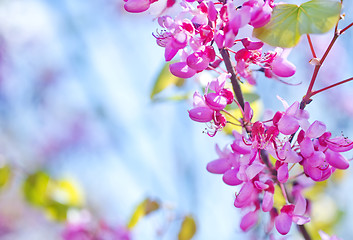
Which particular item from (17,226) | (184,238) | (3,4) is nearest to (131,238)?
(184,238)

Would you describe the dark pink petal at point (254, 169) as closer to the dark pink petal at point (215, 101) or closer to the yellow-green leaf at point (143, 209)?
the dark pink petal at point (215, 101)

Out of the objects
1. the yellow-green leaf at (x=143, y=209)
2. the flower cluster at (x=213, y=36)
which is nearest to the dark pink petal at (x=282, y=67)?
the flower cluster at (x=213, y=36)

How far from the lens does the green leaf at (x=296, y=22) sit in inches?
32.2

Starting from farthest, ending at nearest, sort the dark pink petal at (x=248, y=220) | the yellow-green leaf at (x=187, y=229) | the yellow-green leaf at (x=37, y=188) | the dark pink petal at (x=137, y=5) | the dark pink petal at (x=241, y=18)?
the yellow-green leaf at (x=37, y=188), the yellow-green leaf at (x=187, y=229), the dark pink petal at (x=248, y=220), the dark pink petal at (x=137, y=5), the dark pink petal at (x=241, y=18)

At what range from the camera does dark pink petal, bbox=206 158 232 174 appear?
962mm

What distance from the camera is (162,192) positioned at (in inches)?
112

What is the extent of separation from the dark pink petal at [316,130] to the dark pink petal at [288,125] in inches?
1.3

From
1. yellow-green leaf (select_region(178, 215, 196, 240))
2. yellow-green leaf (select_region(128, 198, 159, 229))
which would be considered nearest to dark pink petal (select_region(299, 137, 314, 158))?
yellow-green leaf (select_region(178, 215, 196, 240))

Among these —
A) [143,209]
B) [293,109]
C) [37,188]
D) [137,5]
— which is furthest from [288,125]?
[37,188]

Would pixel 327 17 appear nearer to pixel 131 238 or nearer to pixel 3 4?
pixel 131 238

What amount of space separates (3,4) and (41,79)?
2.93 ft

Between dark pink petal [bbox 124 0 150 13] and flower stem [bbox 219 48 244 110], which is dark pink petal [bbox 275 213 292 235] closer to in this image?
flower stem [bbox 219 48 244 110]

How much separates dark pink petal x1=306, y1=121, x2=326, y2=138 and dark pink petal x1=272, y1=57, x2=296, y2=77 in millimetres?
124

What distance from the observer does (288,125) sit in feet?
2.82
